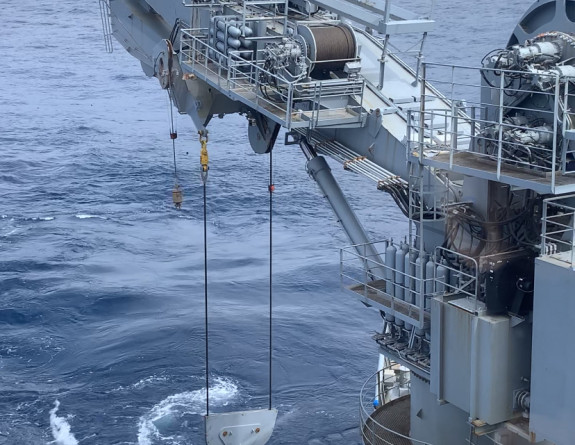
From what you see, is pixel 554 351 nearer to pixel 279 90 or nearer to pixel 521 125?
pixel 521 125

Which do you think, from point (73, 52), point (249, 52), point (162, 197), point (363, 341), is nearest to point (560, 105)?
point (249, 52)

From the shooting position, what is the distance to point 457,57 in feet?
189

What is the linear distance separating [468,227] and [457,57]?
41827mm

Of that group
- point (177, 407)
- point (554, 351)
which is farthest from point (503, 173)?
point (177, 407)

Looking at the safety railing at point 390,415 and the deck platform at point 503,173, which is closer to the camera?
the deck platform at point 503,173

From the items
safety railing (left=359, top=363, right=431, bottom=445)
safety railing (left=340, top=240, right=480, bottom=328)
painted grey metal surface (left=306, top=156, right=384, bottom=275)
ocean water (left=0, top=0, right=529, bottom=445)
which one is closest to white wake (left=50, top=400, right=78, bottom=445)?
ocean water (left=0, top=0, right=529, bottom=445)

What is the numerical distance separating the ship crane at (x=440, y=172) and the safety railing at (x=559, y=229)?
4 centimetres

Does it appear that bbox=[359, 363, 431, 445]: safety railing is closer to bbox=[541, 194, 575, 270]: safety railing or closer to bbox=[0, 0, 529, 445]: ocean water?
bbox=[0, 0, 529, 445]: ocean water

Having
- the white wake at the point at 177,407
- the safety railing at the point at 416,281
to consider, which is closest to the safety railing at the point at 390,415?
the safety railing at the point at 416,281

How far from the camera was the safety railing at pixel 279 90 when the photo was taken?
19422 mm

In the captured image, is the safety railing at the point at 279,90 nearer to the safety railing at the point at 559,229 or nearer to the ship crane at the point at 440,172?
the ship crane at the point at 440,172

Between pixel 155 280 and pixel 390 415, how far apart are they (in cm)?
1746

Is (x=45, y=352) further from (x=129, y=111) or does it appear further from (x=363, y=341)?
(x=129, y=111)

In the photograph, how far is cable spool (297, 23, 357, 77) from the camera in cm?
1992
